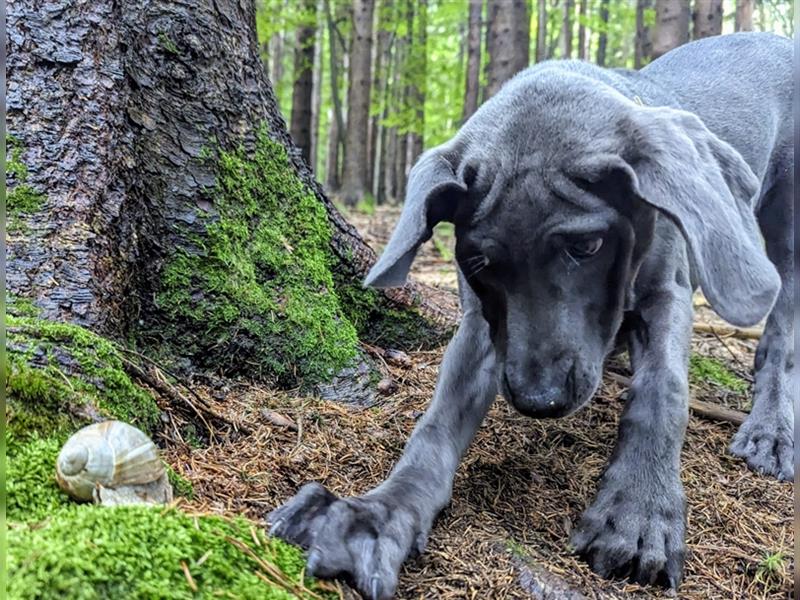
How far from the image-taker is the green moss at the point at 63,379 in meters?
2.33

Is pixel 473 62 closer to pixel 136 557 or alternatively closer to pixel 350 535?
pixel 350 535

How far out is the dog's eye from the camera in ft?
9.46

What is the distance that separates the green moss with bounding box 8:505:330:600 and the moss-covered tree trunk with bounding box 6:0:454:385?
3.81 ft

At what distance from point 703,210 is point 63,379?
7.15 ft

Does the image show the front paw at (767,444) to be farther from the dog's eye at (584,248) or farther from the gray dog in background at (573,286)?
the dog's eye at (584,248)

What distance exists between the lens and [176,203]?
359cm

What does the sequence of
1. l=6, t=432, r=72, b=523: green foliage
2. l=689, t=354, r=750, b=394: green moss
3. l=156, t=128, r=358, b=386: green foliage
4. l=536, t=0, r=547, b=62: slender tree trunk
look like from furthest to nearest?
1. l=536, t=0, r=547, b=62: slender tree trunk
2. l=689, t=354, r=750, b=394: green moss
3. l=156, t=128, r=358, b=386: green foliage
4. l=6, t=432, r=72, b=523: green foliage

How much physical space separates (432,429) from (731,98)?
2787 millimetres

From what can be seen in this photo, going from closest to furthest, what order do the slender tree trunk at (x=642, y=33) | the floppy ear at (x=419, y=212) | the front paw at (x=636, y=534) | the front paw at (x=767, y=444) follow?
the front paw at (x=636, y=534) < the floppy ear at (x=419, y=212) < the front paw at (x=767, y=444) < the slender tree trunk at (x=642, y=33)

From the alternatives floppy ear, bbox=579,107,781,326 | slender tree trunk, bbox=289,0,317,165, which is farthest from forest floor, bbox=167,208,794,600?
slender tree trunk, bbox=289,0,317,165

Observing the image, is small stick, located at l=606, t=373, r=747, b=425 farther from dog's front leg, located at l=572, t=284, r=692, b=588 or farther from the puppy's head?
the puppy's head

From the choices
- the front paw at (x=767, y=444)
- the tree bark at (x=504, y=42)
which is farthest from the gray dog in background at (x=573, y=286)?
the tree bark at (x=504, y=42)

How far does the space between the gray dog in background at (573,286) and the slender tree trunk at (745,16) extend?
7634mm

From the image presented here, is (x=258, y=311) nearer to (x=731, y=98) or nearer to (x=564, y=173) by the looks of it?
(x=564, y=173)
